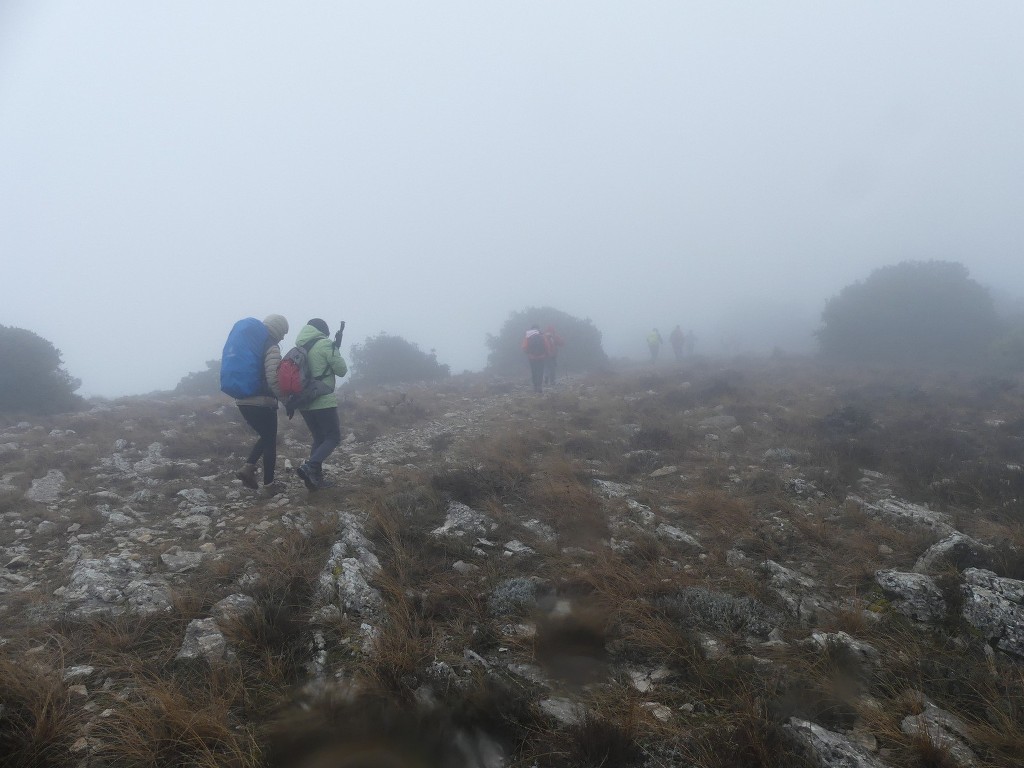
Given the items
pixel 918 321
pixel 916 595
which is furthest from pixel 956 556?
pixel 918 321

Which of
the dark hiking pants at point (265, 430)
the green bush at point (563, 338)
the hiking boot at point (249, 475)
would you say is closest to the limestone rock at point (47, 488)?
the hiking boot at point (249, 475)

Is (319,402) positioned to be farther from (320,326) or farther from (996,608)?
(996,608)

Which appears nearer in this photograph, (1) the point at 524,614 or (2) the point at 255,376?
(1) the point at 524,614

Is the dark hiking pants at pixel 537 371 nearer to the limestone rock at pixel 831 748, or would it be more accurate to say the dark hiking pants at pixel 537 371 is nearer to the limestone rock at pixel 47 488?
the limestone rock at pixel 47 488

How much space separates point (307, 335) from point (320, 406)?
103 centimetres

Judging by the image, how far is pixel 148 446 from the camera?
9.28m

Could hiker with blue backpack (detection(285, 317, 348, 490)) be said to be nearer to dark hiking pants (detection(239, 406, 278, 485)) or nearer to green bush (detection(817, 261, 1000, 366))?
dark hiking pants (detection(239, 406, 278, 485))

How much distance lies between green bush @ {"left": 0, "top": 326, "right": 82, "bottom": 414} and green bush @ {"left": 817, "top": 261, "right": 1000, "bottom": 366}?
1215 inches

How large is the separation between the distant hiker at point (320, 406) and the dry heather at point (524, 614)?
16.9 inches

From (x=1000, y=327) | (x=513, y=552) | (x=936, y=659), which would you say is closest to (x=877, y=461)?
(x=936, y=659)

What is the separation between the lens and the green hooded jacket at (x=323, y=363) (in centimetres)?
656

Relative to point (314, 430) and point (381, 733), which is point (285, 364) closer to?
point (314, 430)

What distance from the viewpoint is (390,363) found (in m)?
25.2

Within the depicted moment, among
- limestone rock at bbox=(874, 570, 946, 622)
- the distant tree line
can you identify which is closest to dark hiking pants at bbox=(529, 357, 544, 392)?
limestone rock at bbox=(874, 570, 946, 622)
